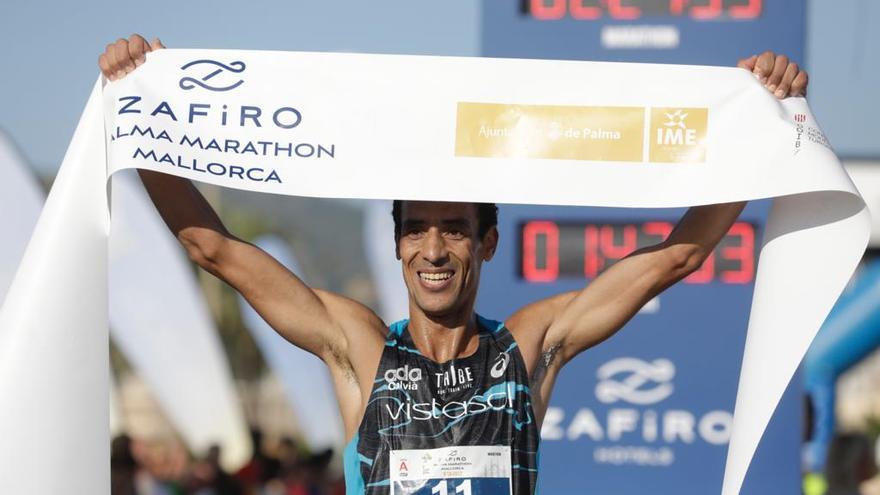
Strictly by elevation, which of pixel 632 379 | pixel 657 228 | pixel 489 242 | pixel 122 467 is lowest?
pixel 122 467

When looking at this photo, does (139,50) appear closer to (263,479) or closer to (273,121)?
(273,121)

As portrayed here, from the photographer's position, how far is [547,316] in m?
3.83

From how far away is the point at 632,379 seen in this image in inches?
279

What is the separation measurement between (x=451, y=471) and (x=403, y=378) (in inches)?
11.7

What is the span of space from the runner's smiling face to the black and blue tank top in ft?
0.55

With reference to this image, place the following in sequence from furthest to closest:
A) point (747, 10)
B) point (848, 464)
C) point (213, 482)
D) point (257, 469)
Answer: point (257, 469)
point (848, 464)
point (213, 482)
point (747, 10)

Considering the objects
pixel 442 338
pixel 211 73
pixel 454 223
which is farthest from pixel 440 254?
pixel 211 73

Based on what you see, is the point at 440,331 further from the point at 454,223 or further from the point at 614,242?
the point at 614,242

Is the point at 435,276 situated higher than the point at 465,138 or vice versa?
the point at 465,138

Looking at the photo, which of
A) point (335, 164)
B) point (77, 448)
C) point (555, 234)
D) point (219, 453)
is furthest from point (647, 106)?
point (219, 453)

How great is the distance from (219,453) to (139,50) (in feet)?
27.9

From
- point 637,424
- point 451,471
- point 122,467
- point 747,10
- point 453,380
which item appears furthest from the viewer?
point 122,467

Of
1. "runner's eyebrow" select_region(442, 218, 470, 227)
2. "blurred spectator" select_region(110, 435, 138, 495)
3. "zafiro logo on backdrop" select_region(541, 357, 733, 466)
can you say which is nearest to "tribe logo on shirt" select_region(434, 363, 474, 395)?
"runner's eyebrow" select_region(442, 218, 470, 227)

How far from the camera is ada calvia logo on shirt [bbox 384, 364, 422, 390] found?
11.8 ft
